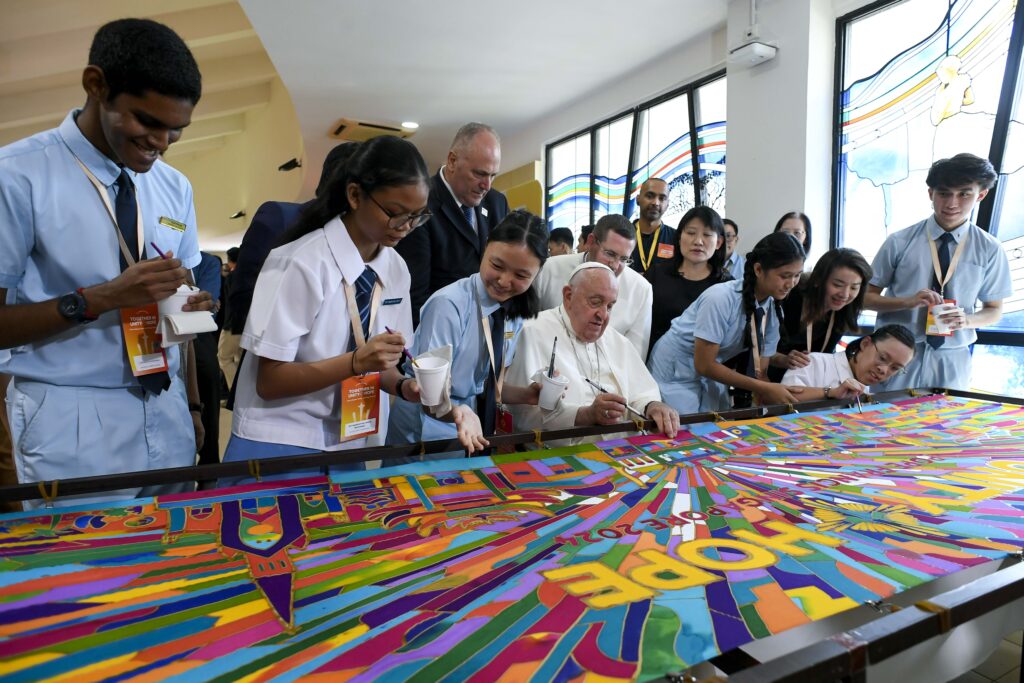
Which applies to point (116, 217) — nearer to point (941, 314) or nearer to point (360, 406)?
point (360, 406)

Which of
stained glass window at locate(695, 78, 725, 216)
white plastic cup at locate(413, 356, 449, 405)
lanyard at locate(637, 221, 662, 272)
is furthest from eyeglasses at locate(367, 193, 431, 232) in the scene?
stained glass window at locate(695, 78, 725, 216)

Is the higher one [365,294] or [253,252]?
[253,252]

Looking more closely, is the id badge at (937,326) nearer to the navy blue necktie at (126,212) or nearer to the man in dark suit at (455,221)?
the man in dark suit at (455,221)

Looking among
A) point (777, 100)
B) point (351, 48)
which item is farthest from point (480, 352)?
point (351, 48)

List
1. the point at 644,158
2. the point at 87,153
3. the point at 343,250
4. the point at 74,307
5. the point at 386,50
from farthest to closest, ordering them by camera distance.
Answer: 1. the point at 644,158
2. the point at 386,50
3. the point at 343,250
4. the point at 87,153
5. the point at 74,307

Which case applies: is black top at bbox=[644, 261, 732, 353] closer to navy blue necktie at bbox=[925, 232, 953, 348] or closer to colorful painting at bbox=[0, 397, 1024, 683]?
navy blue necktie at bbox=[925, 232, 953, 348]

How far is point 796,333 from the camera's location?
315 cm

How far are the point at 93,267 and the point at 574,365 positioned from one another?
5.29 ft

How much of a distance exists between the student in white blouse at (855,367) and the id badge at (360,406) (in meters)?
1.91

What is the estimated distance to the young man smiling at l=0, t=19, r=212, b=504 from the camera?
4.15 ft

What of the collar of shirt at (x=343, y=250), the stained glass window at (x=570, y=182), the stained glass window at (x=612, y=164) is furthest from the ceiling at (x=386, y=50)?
the collar of shirt at (x=343, y=250)

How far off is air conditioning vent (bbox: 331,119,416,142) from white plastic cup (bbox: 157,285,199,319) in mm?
7389

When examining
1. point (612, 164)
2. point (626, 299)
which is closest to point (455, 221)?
point (626, 299)

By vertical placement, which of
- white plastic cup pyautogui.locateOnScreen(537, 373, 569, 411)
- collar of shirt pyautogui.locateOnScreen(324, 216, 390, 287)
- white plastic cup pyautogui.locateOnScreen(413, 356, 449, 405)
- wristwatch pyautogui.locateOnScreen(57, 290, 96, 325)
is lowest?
white plastic cup pyautogui.locateOnScreen(537, 373, 569, 411)
